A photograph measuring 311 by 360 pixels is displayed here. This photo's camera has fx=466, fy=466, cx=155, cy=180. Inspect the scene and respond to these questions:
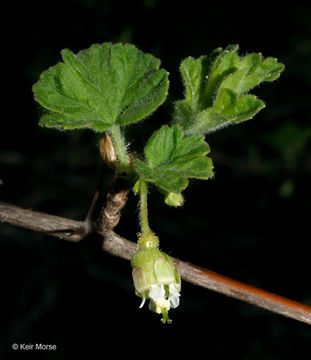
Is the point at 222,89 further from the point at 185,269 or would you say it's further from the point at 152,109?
the point at 185,269

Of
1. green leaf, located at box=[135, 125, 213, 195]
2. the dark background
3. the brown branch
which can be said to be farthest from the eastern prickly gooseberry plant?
the dark background

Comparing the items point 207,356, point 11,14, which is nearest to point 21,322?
point 207,356

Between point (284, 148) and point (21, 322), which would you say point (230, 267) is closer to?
point (284, 148)
